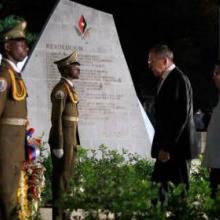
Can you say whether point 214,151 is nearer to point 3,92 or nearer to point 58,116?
→ point 58,116

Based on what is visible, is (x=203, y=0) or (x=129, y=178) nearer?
(x=129, y=178)

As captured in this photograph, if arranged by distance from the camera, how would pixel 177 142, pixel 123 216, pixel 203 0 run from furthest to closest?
pixel 203 0 → pixel 177 142 → pixel 123 216

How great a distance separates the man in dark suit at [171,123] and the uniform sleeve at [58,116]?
1113 mm

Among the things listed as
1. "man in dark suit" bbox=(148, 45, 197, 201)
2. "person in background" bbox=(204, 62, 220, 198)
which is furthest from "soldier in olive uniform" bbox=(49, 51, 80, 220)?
"person in background" bbox=(204, 62, 220, 198)

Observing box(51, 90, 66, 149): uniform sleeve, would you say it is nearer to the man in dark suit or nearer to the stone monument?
the man in dark suit

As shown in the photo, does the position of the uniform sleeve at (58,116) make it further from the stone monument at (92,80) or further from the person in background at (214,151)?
the stone monument at (92,80)

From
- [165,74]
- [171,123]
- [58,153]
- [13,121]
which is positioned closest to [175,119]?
[171,123]

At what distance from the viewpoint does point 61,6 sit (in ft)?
39.6

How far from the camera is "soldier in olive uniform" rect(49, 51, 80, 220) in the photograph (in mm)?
7719

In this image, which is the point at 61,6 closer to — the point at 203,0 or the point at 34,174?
the point at 34,174

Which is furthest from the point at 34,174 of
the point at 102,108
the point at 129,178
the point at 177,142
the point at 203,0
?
the point at 203,0

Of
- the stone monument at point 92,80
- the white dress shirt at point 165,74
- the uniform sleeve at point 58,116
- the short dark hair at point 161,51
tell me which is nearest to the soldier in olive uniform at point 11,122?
the short dark hair at point 161,51

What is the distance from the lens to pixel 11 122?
19.4 ft

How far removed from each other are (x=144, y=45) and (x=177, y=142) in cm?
2309
